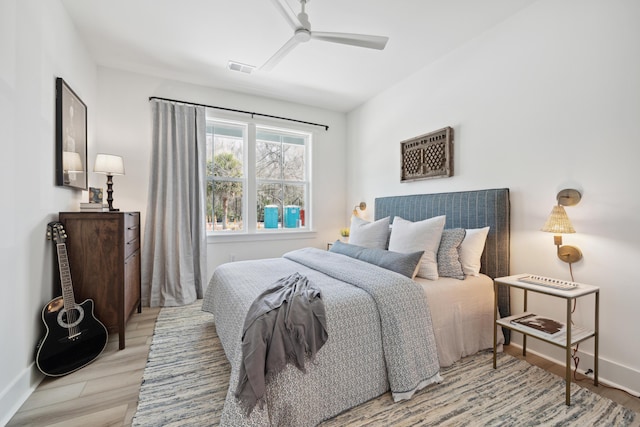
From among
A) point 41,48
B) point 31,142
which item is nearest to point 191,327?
point 31,142

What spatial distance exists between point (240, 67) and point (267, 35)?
703 mm

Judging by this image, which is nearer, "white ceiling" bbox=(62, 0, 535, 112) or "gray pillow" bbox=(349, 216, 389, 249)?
"white ceiling" bbox=(62, 0, 535, 112)

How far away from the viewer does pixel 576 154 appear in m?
2.04

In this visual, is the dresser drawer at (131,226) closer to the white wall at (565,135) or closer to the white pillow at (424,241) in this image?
the white pillow at (424,241)

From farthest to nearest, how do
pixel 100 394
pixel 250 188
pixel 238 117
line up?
pixel 250 188 → pixel 238 117 → pixel 100 394

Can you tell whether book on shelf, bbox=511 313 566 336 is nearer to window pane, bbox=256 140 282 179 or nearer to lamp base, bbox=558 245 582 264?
lamp base, bbox=558 245 582 264

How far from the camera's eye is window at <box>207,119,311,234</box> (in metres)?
3.95

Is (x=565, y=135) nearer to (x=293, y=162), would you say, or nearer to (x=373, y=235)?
(x=373, y=235)

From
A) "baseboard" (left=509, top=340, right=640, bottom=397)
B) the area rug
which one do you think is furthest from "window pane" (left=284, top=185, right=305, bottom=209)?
"baseboard" (left=509, top=340, right=640, bottom=397)

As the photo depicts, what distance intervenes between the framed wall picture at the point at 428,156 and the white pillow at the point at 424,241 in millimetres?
815

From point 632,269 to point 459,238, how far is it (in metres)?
0.99

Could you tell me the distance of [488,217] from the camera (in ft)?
8.16

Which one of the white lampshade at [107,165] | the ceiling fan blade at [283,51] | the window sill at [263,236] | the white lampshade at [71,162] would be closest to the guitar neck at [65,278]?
the white lampshade at [71,162]

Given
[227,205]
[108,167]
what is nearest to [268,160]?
[227,205]
